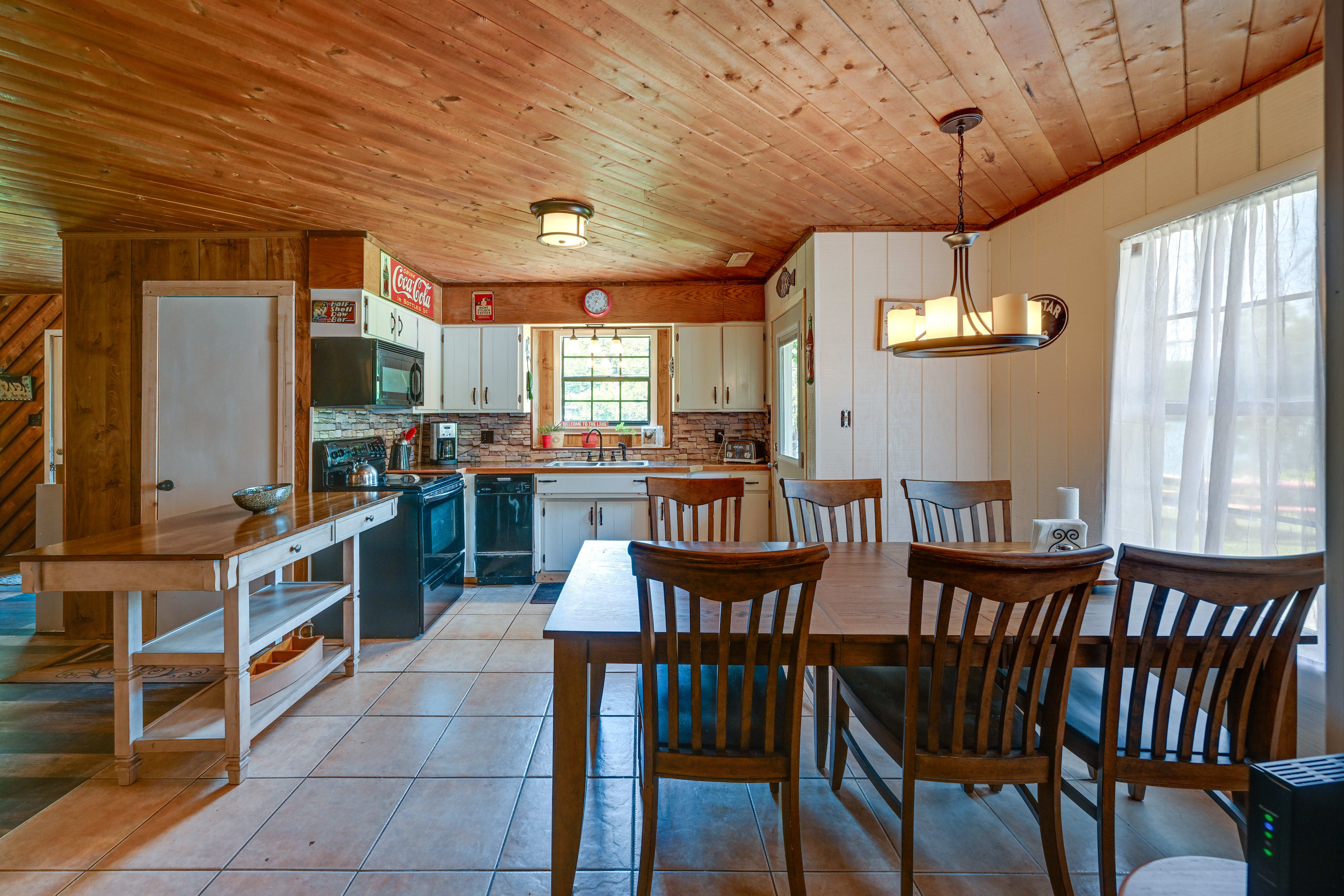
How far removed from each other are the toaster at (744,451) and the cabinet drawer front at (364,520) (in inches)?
107

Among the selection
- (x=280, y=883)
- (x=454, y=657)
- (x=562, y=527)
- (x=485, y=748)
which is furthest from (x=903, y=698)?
(x=562, y=527)

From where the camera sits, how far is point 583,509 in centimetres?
476

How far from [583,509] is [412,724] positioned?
7.64 feet

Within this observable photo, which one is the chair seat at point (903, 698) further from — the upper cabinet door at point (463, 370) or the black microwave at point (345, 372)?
the upper cabinet door at point (463, 370)

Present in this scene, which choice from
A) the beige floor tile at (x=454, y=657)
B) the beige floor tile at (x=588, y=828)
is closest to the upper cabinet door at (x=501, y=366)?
the beige floor tile at (x=454, y=657)

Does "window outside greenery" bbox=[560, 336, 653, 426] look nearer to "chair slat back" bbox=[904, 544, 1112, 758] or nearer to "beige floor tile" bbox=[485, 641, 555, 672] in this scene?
"beige floor tile" bbox=[485, 641, 555, 672]

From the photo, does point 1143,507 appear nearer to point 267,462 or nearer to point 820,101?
point 820,101

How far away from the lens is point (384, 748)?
2391mm

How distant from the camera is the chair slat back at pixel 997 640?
1.34 metres

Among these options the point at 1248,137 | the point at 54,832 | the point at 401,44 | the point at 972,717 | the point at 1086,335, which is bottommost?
the point at 54,832

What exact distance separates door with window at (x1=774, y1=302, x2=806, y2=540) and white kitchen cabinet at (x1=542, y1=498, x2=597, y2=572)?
1.47m

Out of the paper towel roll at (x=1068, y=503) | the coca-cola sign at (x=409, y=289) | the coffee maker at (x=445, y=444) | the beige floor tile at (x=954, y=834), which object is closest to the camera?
the beige floor tile at (x=954, y=834)

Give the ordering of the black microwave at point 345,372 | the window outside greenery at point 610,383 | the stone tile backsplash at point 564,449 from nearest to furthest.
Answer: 1. the black microwave at point 345,372
2. the stone tile backsplash at point 564,449
3. the window outside greenery at point 610,383

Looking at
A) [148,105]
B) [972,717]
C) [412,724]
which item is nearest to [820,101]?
[972,717]
